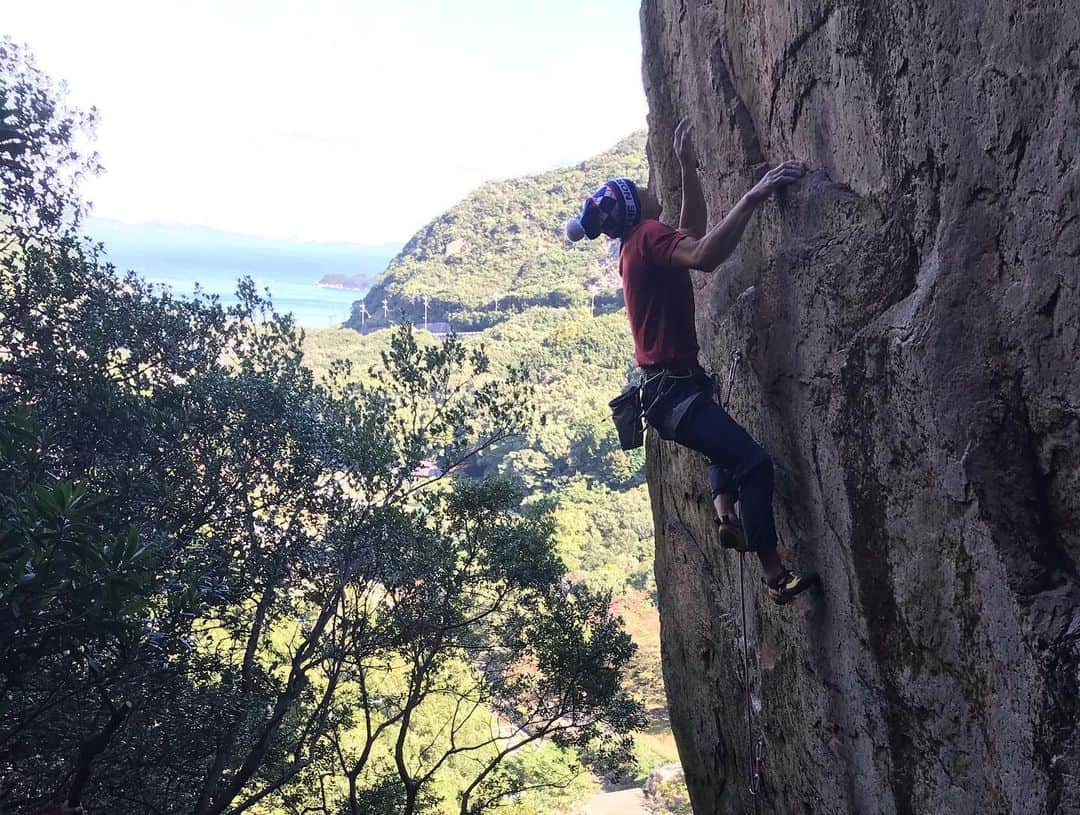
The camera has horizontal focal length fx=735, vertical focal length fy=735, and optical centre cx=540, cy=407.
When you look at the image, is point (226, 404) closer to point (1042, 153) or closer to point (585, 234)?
point (585, 234)

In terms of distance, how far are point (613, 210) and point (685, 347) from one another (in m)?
0.93

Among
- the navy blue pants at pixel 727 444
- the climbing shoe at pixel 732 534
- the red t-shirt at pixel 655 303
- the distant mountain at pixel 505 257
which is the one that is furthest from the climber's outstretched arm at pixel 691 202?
the distant mountain at pixel 505 257

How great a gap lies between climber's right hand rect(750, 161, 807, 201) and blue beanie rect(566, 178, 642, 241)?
713mm

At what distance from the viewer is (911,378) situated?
314cm

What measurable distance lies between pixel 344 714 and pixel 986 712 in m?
9.49

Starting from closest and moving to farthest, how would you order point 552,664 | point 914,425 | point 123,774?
point 914,425, point 123,774, point 552,664

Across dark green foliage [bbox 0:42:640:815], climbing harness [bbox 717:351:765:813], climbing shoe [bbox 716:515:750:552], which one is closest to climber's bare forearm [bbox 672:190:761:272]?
climbing harness [bbox 717:351:765:813]

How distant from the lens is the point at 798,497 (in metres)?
4.16

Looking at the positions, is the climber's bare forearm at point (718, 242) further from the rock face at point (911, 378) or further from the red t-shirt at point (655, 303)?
the rock face at point (911, 378)

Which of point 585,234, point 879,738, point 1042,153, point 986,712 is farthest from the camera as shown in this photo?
point 585,234

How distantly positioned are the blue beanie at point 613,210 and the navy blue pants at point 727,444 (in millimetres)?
978

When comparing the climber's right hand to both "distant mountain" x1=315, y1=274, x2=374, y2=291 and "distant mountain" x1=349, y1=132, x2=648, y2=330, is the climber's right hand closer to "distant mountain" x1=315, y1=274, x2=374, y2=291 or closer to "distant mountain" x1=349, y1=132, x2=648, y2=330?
"distant mountain" x1=349, y1=132, x2=648, y2=330

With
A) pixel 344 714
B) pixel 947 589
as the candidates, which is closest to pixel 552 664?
pixel 344 714

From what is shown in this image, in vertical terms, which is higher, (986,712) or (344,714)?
(344,714)
